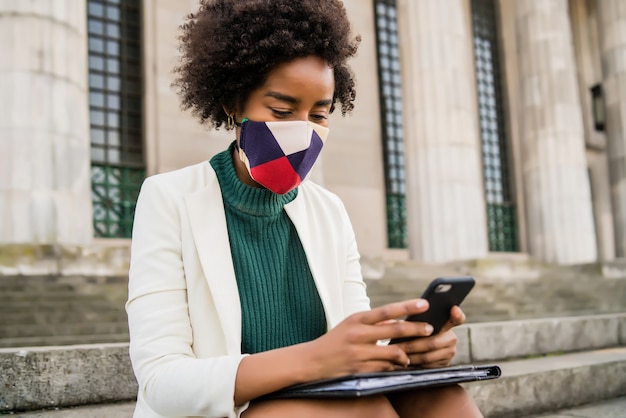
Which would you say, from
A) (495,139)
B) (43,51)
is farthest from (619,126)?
(43,51)

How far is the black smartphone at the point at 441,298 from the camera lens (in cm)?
178

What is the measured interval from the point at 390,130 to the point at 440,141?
4343 mm

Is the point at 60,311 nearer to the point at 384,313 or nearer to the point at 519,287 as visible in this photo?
the point at 384,313

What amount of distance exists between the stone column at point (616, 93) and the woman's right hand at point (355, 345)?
1763 centimetres

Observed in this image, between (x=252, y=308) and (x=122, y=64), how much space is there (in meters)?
13.2

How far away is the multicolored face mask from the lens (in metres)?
2.18

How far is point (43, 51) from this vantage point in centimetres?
911

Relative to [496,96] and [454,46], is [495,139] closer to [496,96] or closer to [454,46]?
[496,96]

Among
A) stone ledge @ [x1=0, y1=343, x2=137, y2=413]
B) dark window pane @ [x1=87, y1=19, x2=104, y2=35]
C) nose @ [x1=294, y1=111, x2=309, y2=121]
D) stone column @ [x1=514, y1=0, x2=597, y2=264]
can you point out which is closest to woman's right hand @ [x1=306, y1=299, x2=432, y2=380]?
nose @ [x1=294, y1=111, x2=309, y2=121]

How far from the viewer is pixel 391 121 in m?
18.3

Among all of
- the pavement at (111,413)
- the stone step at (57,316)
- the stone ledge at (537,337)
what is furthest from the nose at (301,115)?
the stone step at (57,316)

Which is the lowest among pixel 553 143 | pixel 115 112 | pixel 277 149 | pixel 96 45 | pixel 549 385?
pixel 549 385

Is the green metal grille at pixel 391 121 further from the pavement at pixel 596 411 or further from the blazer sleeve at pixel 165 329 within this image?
the blazer sleeve at pixel 165 329

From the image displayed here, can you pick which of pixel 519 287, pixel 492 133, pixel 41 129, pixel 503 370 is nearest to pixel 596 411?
pixel 503 370
